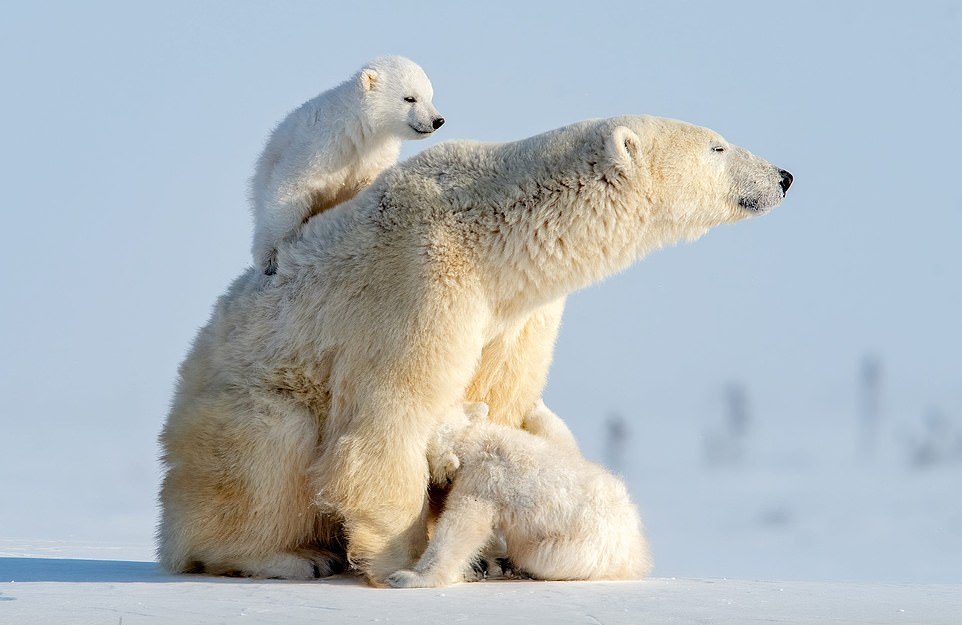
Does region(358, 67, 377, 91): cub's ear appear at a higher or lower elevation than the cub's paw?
higher

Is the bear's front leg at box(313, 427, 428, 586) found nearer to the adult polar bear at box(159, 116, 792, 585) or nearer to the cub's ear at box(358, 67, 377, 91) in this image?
the adult polar bear at box(159, 116, 792, 585)

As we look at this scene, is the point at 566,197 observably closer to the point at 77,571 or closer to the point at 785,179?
the point at 785,179

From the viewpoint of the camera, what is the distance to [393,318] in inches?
259

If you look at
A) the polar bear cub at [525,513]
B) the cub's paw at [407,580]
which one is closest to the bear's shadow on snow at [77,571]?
the cub's paw at [407,580]

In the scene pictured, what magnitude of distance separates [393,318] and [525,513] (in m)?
1.23

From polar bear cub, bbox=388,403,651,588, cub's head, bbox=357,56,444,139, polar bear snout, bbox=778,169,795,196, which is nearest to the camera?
polar bear cub, bbox=388,403,651,588

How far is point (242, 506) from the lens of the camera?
22.5 feet

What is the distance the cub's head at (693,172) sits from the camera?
6.80 metres

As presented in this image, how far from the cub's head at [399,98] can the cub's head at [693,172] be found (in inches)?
65.7

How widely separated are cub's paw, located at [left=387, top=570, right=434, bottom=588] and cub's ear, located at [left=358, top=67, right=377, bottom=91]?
3.24m

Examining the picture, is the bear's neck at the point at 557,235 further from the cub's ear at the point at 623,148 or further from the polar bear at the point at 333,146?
the polar bear at the point at 333,146

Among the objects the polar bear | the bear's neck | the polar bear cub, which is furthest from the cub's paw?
the polar bear

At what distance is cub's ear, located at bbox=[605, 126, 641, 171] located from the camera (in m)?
6.68

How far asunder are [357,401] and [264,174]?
6.27 ft
